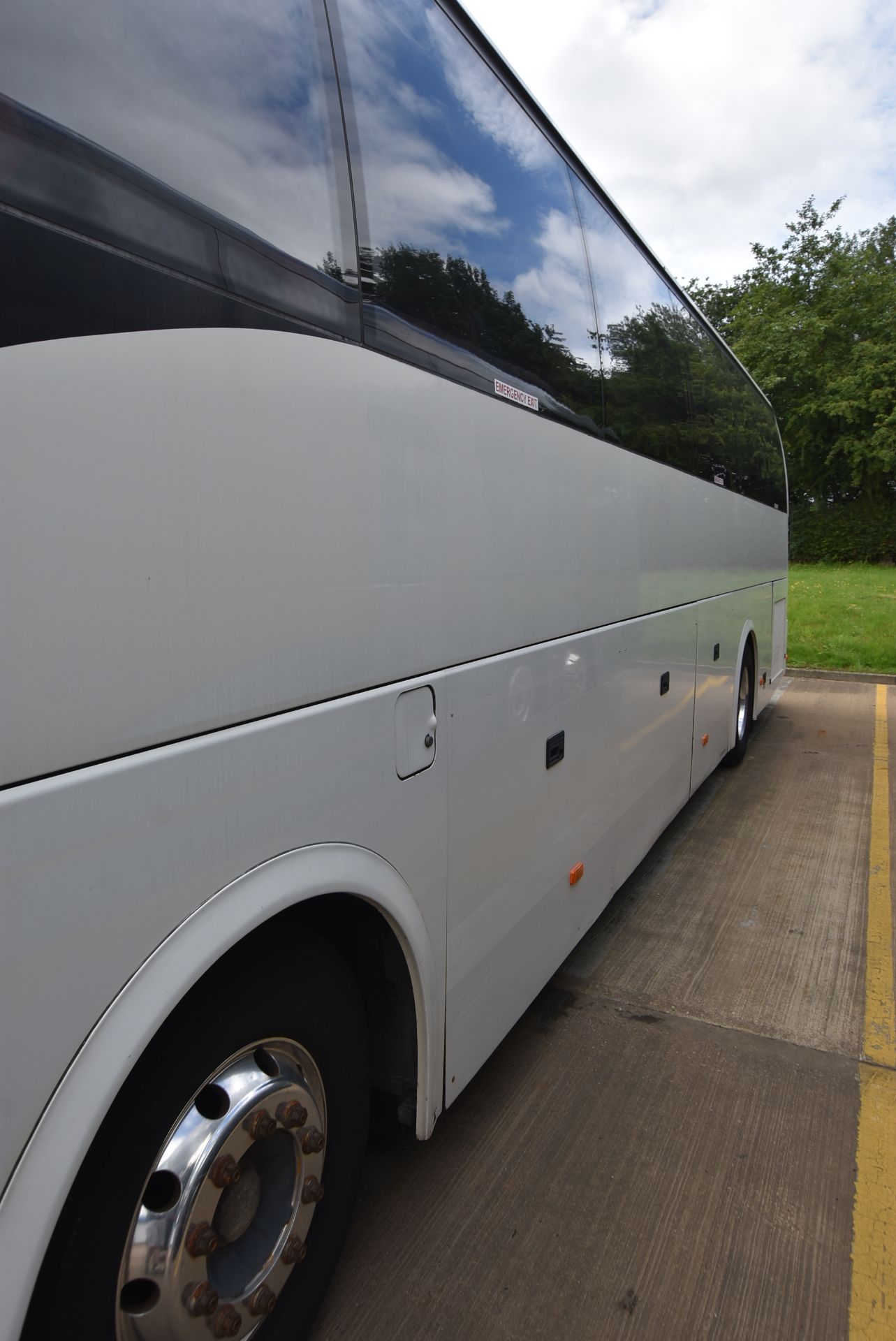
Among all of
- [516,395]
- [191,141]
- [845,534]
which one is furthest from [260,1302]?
[845,534]

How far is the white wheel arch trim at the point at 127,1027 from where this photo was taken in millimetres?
1117

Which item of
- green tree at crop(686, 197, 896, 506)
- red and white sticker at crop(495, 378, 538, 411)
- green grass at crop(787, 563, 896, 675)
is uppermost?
green tree at crop(686, 197, 896, 506)

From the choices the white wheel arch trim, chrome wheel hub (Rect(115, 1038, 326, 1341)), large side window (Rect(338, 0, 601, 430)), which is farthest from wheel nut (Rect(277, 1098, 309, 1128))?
large side window (Rect(338, 0, 601, 430))

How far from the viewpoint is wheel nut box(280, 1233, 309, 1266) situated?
174cm

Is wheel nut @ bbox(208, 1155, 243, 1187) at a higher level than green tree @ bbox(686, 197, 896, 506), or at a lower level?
lower

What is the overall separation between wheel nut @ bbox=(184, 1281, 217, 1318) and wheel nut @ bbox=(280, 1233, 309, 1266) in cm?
23

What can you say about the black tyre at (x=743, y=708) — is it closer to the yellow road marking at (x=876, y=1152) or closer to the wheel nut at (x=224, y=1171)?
the yellow road marking at (x=876, y=1152)

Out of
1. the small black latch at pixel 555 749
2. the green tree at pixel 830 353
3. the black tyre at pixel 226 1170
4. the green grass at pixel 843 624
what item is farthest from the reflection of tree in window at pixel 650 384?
the green tree at pixel 830 353

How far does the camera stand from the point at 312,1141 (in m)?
1.76

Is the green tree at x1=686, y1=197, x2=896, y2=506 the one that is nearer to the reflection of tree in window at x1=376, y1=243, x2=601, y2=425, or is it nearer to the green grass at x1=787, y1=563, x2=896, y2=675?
the green grass at x1=787, y1=563, x2=896, y2=675

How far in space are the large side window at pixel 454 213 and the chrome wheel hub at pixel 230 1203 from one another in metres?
1.55

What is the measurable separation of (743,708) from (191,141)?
264 inches

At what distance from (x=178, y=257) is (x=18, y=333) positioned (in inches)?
14.2

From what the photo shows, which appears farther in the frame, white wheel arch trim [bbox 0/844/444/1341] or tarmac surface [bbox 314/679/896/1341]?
tarmac surface [bbox 314/679/896/1341]
